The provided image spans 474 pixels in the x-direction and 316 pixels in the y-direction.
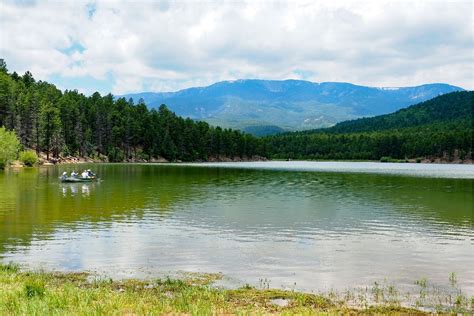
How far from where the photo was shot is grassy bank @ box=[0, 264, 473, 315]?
16.5 metres

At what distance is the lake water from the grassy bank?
2.23m

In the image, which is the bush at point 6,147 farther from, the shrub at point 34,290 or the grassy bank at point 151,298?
the shrub at point 34,290

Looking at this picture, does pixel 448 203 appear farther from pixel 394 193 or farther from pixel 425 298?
pixel 425 298

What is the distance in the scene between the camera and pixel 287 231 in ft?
129

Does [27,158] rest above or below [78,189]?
above

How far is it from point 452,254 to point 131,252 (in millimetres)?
19908

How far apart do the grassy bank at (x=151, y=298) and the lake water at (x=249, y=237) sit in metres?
2.23

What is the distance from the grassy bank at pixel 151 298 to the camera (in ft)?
54.1

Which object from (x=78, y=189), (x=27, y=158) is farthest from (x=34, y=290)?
(x=27, y=158)

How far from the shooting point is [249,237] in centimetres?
3650

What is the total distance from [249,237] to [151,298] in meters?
17.9

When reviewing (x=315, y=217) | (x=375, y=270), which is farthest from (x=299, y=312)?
(x=315, y=217)

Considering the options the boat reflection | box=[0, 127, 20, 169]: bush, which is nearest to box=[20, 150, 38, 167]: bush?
box=[0, 127, 20, 169]: bush

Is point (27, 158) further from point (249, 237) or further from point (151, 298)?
point (151, 298)
